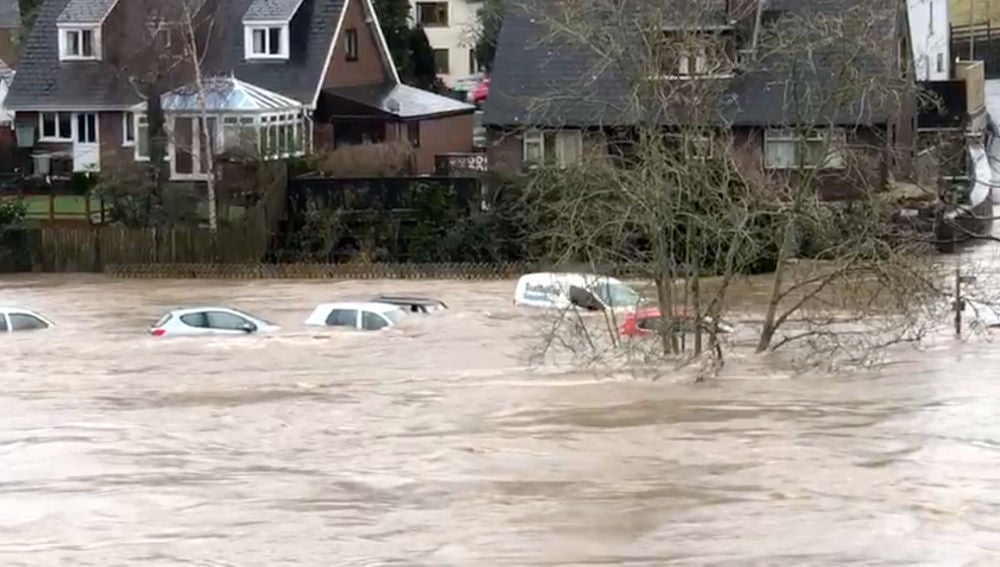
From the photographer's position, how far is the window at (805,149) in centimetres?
3092

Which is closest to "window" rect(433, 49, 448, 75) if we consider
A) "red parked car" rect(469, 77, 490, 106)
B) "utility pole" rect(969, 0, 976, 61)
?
"red parked car" rect(469, 77, 490, 106)

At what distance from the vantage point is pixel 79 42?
5725 centimetres

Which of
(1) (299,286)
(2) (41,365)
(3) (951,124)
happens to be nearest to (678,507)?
(2) (41,365)

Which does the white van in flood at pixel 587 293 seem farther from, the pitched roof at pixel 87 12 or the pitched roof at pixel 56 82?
the pitched roof at pixel 87 12

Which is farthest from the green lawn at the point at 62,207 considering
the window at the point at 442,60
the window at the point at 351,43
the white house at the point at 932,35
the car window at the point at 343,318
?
the white house at the point at 932,35

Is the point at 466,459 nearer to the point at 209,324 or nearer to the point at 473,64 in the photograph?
the point at 209,324

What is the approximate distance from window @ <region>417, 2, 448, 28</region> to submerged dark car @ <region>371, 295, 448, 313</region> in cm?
4104

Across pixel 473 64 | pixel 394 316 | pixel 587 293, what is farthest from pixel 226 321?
pixel 473 64

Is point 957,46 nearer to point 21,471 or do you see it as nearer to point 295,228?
point 295,228

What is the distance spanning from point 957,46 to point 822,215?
59.3m

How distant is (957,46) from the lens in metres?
86.6

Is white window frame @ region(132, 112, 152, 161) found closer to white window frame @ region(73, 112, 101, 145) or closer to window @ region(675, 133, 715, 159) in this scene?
white window frame @ region(73, 112, 101, 145)

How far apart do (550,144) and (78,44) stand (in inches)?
630

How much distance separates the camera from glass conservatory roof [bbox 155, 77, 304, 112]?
51656 mm
